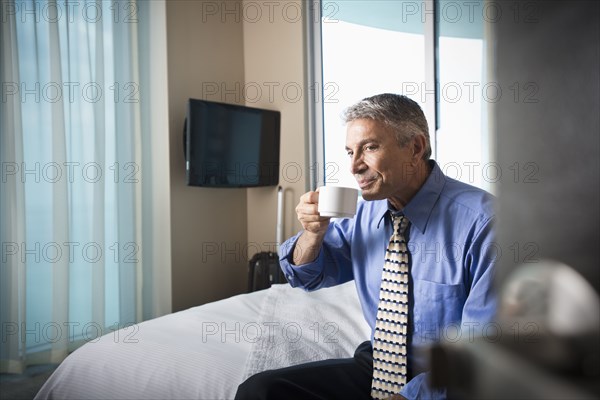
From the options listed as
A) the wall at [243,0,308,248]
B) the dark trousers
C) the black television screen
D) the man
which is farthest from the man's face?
the wall at [243,0,308,248]

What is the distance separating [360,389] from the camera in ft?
4.72

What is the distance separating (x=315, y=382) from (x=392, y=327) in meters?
0.26

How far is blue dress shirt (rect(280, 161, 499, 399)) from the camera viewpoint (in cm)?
126

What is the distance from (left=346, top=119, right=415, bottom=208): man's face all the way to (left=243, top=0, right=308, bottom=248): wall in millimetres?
2418

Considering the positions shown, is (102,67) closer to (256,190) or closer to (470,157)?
(256,190)

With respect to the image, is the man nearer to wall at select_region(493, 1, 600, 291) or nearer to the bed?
the bed

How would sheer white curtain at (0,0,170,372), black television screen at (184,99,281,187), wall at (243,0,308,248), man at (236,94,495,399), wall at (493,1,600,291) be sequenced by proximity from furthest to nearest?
wall at (243,0,308,248), black television screen at (184,99,281,187), sheer white curtain at (0,0,170,372), man at (236,94,495,399), wall at (493,1,600,291)

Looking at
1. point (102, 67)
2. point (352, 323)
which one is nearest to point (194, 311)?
point (352, 323)

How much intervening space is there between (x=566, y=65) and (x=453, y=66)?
131 inches

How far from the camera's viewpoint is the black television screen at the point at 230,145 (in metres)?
A: 3.48

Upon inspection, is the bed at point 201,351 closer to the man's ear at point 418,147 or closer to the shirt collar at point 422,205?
the shirt collar at point 422,205

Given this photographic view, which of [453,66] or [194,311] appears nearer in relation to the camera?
[194,311]

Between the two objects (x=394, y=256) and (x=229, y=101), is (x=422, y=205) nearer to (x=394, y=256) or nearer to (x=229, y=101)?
(x=394, y=256)

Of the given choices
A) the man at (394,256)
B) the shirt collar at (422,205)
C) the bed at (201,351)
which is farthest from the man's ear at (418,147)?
the bed at (201,351)
